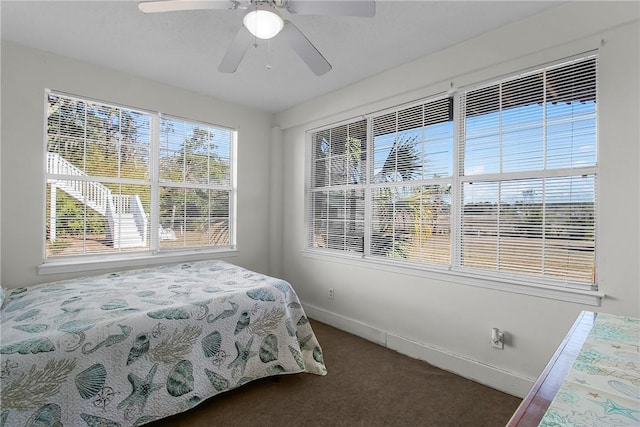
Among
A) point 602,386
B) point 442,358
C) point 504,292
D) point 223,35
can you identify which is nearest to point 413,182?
point 504,292

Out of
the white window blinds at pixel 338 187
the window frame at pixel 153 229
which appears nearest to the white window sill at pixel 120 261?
the window frame at pixel 153 229

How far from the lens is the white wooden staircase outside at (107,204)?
2.67 meters

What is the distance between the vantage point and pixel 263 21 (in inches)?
60.9

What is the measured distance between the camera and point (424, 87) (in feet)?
8.68

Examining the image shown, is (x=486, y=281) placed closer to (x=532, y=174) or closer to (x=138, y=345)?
(x=532, y=174)

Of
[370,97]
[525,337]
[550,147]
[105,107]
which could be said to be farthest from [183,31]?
[525,337]

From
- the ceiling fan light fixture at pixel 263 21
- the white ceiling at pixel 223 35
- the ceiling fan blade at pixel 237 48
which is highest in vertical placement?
the white ceiling at pixel 223 35

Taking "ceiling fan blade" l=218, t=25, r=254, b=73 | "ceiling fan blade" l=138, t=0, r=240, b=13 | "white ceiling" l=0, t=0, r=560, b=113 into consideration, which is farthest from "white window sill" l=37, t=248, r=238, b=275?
"ceiling fan blade" l=138, t=0, r=240, b=13

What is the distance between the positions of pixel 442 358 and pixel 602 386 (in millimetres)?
1864

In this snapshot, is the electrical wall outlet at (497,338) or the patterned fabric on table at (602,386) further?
the electrical wall outlet at (497,338)

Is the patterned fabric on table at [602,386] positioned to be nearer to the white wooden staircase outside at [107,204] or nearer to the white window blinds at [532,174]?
the white window blinds at [532,174]

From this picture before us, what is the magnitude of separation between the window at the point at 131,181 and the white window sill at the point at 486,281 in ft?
5.76

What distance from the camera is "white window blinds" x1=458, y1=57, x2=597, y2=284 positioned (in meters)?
1.93

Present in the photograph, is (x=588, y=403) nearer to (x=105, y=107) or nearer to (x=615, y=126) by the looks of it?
(x=615, y=126)
